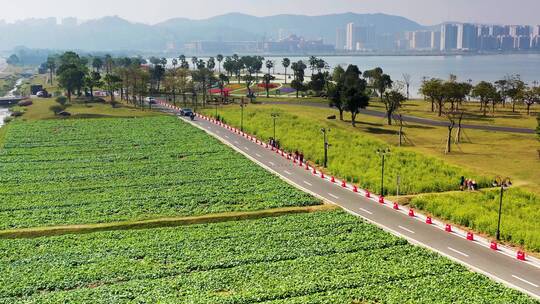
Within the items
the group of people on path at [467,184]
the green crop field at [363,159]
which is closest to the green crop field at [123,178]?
the green crop field at [363,159]

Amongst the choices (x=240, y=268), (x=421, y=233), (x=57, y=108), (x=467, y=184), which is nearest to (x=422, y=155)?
(x=467, y=184)

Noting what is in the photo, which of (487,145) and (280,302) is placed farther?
(487,145)

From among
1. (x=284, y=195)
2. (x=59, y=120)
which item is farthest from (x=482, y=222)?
(x=59, y=120)

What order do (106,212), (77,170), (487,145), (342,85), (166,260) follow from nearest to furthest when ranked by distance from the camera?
1. (166,260)
2. (106,212)
3. (77,170)
4. (487,145)
5. (342,85)

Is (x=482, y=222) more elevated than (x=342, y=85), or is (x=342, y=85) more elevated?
(x=342, y=85)

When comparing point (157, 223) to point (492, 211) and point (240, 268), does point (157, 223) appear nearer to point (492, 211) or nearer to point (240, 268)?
point (240, 268)

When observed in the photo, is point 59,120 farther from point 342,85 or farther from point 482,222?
point 482,222
